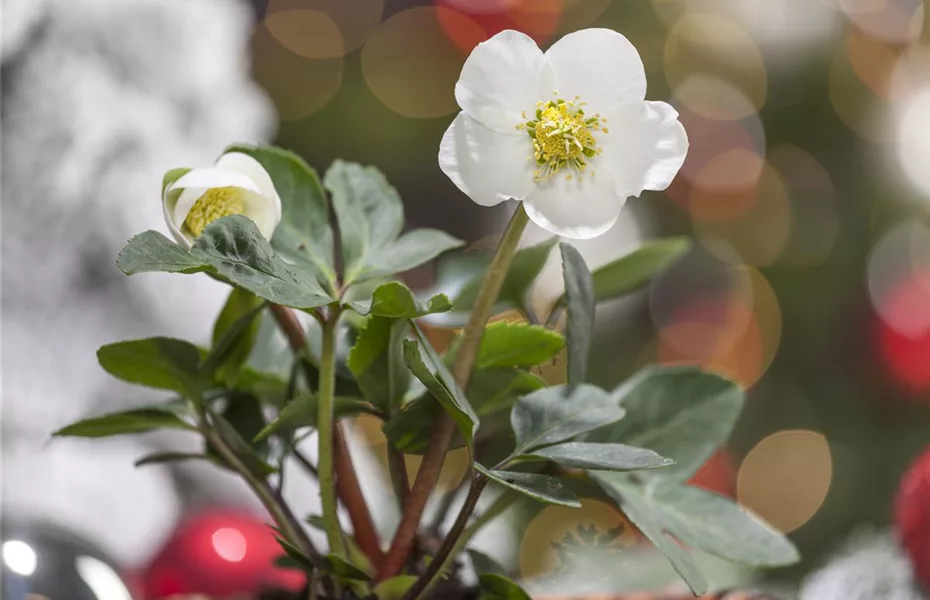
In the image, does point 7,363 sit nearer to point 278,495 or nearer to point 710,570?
point 278,495

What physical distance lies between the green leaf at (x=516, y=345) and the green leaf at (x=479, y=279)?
0.19 ft

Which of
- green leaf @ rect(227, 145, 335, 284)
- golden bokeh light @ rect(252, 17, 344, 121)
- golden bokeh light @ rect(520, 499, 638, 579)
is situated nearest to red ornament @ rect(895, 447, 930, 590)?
golden bokeh light @ rect(520, 499, 638, 579)

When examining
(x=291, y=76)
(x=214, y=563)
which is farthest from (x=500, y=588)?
(x=291, y=76)

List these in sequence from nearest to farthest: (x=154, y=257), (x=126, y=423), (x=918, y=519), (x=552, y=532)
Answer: (x=154, y=257) < (x=126, y=423) < (x=918, y=519) < (x=552, y=532)

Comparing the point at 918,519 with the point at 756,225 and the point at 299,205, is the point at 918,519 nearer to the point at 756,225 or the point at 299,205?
the point at 299,205

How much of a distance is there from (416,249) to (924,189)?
744mm

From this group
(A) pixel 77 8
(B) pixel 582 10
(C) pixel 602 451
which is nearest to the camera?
(C) pixel 602 451

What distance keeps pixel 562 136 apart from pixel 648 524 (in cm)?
15

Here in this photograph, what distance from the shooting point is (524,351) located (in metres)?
0.33

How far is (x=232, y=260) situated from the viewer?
0.26 metres

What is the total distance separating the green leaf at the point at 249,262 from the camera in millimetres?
252

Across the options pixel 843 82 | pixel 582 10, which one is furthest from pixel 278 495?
pixel 843 82

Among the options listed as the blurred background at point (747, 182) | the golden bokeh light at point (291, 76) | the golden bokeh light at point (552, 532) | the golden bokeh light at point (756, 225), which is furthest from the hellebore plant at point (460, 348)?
the golden bokeh light at point (756, 225)

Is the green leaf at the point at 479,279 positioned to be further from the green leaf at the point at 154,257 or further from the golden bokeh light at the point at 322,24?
the golden bokeh light at the point at 322,24
